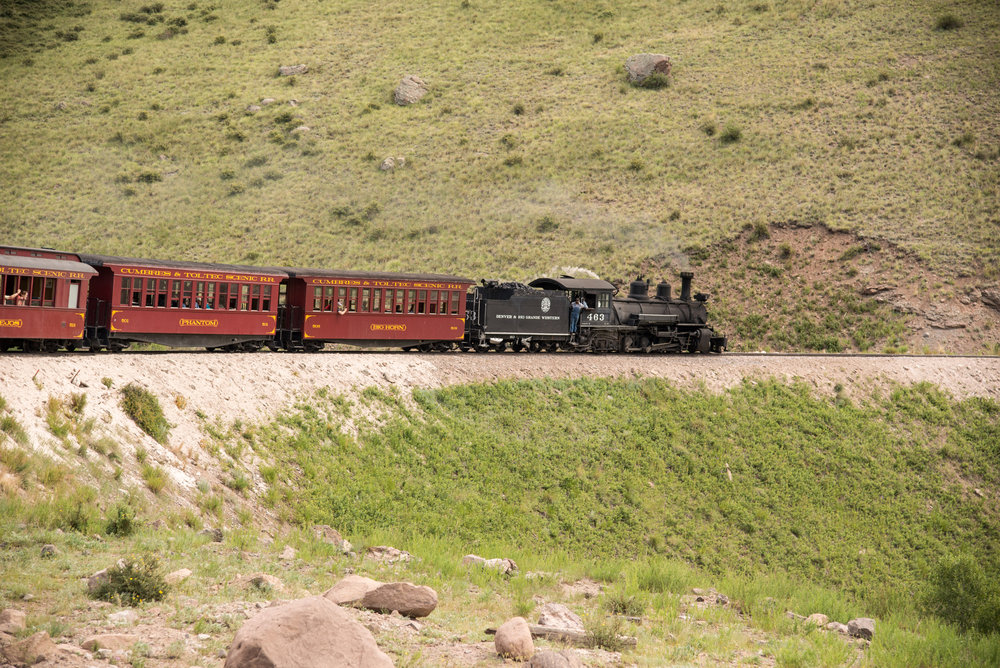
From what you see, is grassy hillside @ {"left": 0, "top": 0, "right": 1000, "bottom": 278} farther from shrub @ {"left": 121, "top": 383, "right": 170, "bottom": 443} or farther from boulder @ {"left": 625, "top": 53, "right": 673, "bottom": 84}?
shrub @ {"left": 121, "top": 383, "right": 170, "bottom": 443}

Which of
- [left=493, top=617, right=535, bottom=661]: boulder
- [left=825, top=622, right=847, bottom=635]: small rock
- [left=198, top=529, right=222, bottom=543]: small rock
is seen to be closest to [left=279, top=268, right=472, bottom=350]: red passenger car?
[left=198, top=529, right=222, bottom=543]: small rock

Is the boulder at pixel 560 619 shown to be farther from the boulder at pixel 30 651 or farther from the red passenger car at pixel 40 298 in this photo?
the red passenger car at pixel 40 298

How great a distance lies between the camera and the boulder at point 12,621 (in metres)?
9.48

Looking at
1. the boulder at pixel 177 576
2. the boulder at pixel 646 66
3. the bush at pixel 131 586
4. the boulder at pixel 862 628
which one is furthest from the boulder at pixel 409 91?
the bush at pixel 131 586

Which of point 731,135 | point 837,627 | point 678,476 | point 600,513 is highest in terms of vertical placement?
point 731,135

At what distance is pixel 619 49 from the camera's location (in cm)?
7544

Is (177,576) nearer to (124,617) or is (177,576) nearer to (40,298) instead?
(124,617)

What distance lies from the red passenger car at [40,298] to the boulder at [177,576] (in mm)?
11046

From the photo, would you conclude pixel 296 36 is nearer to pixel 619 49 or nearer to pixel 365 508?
pixel 619 49

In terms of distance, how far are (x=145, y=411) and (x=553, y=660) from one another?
13320 millimetres

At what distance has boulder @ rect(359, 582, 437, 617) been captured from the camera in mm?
11930

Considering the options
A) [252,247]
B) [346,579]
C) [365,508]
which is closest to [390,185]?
[252,247]

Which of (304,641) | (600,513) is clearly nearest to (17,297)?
(304,641)

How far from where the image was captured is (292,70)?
245 ft
